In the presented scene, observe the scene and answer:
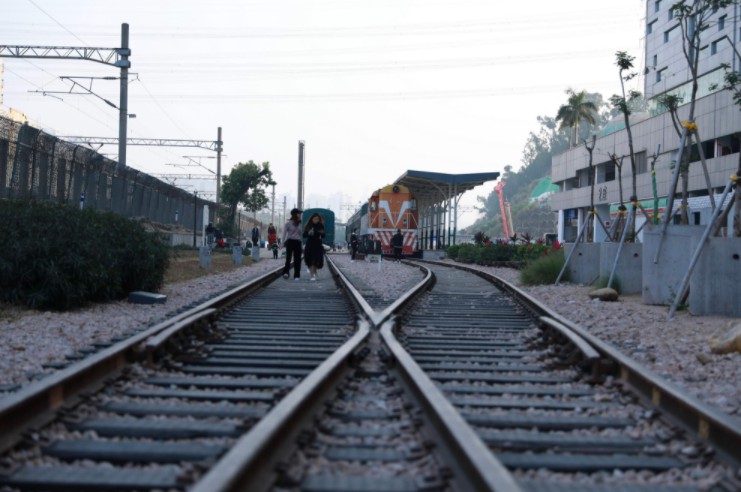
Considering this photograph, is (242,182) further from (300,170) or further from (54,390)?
(54,390)

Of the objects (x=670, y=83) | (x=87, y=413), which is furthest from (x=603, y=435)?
(x=670, y=83)

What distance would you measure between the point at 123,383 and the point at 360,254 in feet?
113

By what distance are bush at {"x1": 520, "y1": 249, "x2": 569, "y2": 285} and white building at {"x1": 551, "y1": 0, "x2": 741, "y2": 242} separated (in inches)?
751

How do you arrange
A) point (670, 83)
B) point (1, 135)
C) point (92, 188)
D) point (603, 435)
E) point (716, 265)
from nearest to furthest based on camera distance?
1. point (603, 435)
2. point (716, 265)
3. point (1, 135)
4. point (92, 188)
5. point (670, 83)

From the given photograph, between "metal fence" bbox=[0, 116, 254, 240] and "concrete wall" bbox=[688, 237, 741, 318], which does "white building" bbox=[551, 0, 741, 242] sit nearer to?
"metal fence" bbox=[0, 116, 254, 240]

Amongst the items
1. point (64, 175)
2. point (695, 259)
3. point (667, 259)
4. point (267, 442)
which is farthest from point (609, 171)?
point (267, 442)

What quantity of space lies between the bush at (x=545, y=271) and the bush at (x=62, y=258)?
9.74 meters

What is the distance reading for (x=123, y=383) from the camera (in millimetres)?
5777

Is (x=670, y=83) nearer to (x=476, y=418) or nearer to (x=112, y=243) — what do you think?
(x=112, y=243)

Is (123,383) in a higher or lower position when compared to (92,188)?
lower

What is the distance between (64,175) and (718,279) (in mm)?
18366

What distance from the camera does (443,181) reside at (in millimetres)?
38688

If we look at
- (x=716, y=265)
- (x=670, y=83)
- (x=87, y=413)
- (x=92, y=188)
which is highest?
(x=670, y=83)

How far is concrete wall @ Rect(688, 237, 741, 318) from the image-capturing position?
10.7m
